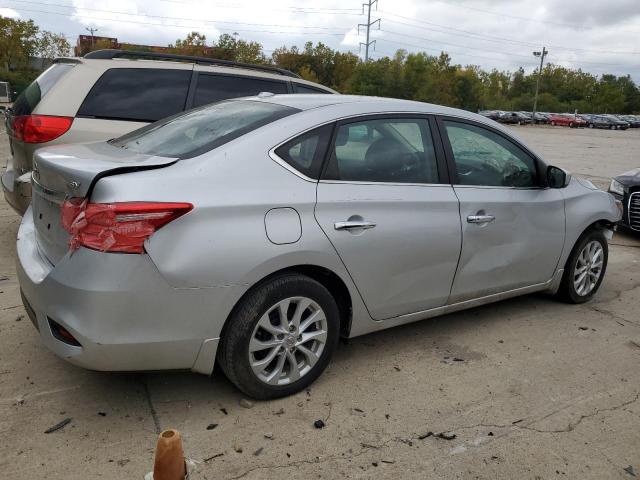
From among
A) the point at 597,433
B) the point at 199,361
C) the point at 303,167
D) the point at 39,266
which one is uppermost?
the point at 303,167

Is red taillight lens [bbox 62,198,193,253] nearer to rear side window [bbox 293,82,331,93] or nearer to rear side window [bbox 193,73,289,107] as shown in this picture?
rear side window [bbox 193,73,289,107]

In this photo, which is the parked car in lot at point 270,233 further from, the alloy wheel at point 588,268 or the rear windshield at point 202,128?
the alloy wheel at point 588,268

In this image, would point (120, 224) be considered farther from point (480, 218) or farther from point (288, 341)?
point (480, 218)

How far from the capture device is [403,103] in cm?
371

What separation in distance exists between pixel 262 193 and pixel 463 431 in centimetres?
158

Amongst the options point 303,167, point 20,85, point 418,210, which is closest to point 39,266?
point 303,167

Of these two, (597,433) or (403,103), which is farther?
(403,103)

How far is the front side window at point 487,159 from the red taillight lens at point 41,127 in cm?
316

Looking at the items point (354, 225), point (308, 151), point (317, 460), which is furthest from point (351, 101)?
point (317, 460)

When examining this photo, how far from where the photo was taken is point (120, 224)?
97.8 inches

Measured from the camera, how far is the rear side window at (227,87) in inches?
220

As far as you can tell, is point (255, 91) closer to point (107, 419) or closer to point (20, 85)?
point (107, 419)

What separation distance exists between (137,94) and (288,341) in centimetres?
329

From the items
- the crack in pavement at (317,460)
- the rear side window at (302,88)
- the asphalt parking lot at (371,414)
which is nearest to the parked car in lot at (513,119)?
the rear side window at (302,88)
